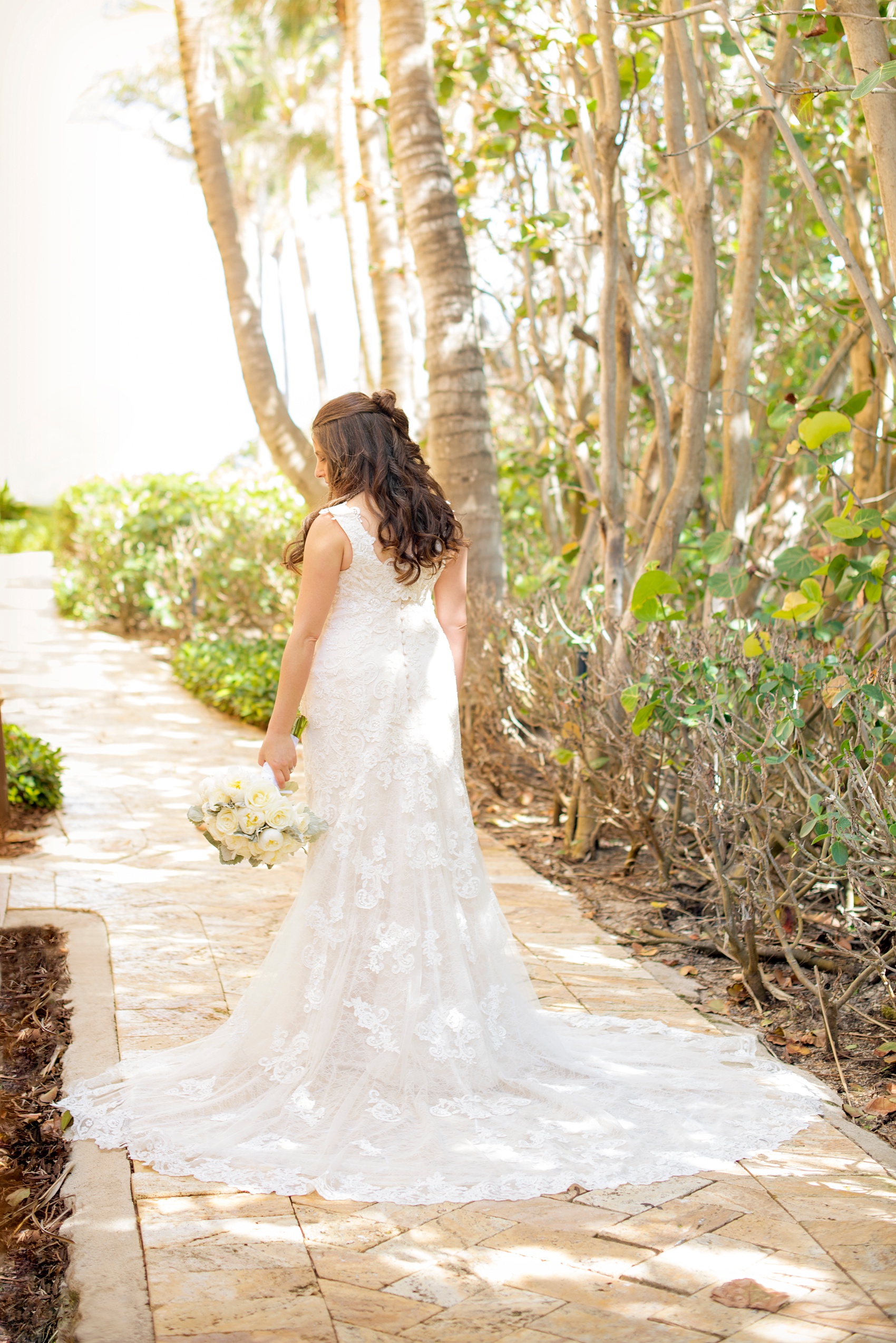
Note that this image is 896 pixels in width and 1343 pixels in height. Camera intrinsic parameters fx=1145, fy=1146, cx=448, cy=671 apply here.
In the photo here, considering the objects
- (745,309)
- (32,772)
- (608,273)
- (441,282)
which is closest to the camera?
(745,309)

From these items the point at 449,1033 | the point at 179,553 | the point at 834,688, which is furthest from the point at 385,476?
the point at 179,553

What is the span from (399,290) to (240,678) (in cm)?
334

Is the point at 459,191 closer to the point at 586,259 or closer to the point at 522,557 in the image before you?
the point at 586,259

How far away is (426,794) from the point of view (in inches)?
129

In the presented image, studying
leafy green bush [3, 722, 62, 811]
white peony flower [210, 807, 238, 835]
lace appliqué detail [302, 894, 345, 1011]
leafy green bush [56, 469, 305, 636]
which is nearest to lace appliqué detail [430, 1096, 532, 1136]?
lace appliqué detail [302, 894, 345, 1011]

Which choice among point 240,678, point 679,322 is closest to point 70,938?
point 240,678

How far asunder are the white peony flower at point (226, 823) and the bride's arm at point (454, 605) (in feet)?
2.77

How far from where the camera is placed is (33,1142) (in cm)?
297

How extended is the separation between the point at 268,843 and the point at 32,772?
381 cm

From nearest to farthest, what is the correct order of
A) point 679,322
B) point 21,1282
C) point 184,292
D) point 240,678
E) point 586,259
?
point 21,1282 → point 184,292 → point 586,259 → point 679,322 → point 240,678

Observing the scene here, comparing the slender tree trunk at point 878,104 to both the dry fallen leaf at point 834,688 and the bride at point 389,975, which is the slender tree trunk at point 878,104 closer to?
the dry fallen leaf at point 834,688

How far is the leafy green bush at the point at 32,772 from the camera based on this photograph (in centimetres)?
625

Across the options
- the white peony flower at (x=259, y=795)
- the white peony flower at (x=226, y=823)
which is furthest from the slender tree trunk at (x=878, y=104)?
the white peony flower at (x=226, y=823)

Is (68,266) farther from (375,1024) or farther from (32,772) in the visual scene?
(32,772)
